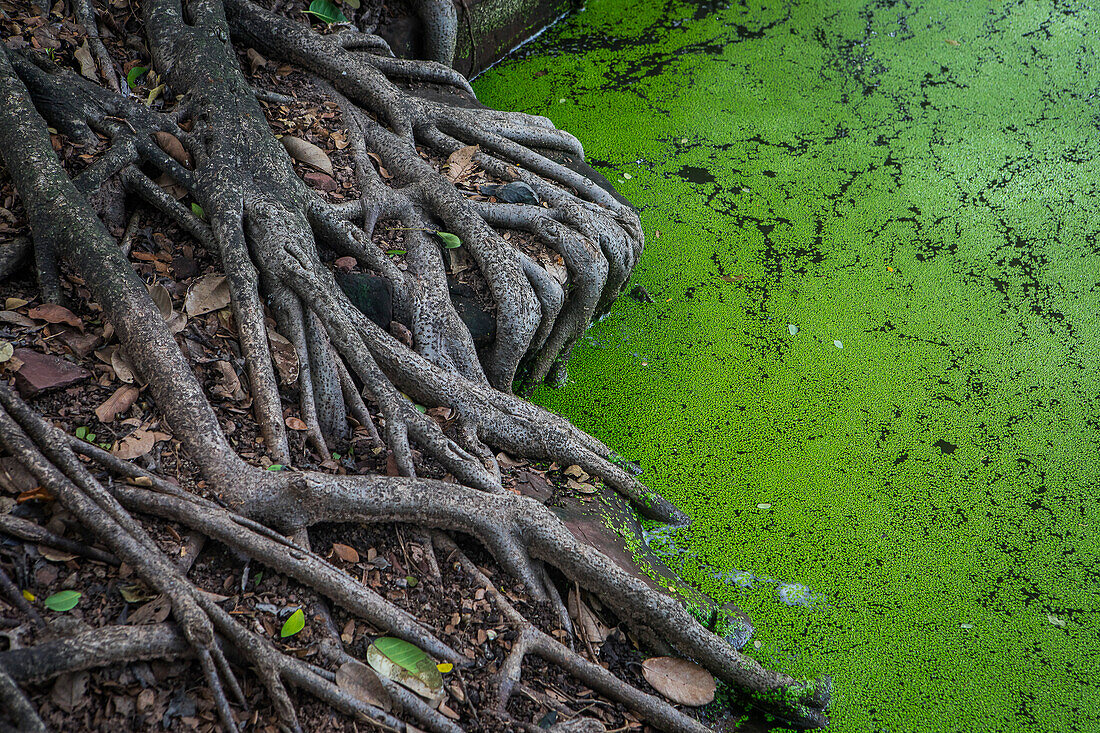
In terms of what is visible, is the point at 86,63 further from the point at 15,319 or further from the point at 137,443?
the point at 137,443

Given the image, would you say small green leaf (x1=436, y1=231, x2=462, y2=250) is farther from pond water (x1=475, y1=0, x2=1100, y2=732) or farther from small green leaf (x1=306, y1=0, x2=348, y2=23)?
small green leaf (x1=306, y1=0, x2=348, y2=23)

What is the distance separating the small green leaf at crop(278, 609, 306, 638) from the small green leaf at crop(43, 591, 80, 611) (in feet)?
1.30

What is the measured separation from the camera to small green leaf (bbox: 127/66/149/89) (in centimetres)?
258

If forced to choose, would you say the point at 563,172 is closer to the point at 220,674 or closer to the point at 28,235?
the point at 28,235

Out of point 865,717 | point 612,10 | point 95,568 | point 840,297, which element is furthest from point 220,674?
point 612,10

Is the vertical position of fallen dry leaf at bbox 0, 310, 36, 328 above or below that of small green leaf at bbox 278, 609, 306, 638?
above

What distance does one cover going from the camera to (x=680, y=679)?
192 cm

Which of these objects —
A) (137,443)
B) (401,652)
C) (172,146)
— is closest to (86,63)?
(172,146)

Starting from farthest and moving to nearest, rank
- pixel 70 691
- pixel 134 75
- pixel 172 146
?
pixel 134 75 → pixel 172 146 → pixel 70 691

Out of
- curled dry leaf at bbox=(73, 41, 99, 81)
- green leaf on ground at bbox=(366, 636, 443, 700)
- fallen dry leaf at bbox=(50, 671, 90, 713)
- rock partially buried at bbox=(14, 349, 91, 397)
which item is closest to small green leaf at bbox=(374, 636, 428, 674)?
green leaf on ground at bbox=(366, 636, 443, 700)

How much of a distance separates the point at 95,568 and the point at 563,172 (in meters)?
1.99

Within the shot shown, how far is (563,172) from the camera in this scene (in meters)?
2.85

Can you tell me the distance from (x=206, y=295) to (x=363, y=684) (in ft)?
3.78

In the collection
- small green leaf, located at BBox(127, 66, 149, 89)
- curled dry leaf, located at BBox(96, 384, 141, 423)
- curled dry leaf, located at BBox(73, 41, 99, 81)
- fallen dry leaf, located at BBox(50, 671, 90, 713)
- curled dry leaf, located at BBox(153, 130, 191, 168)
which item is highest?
curled dry leaf, located at BBox(73, 41, 99, 81)
